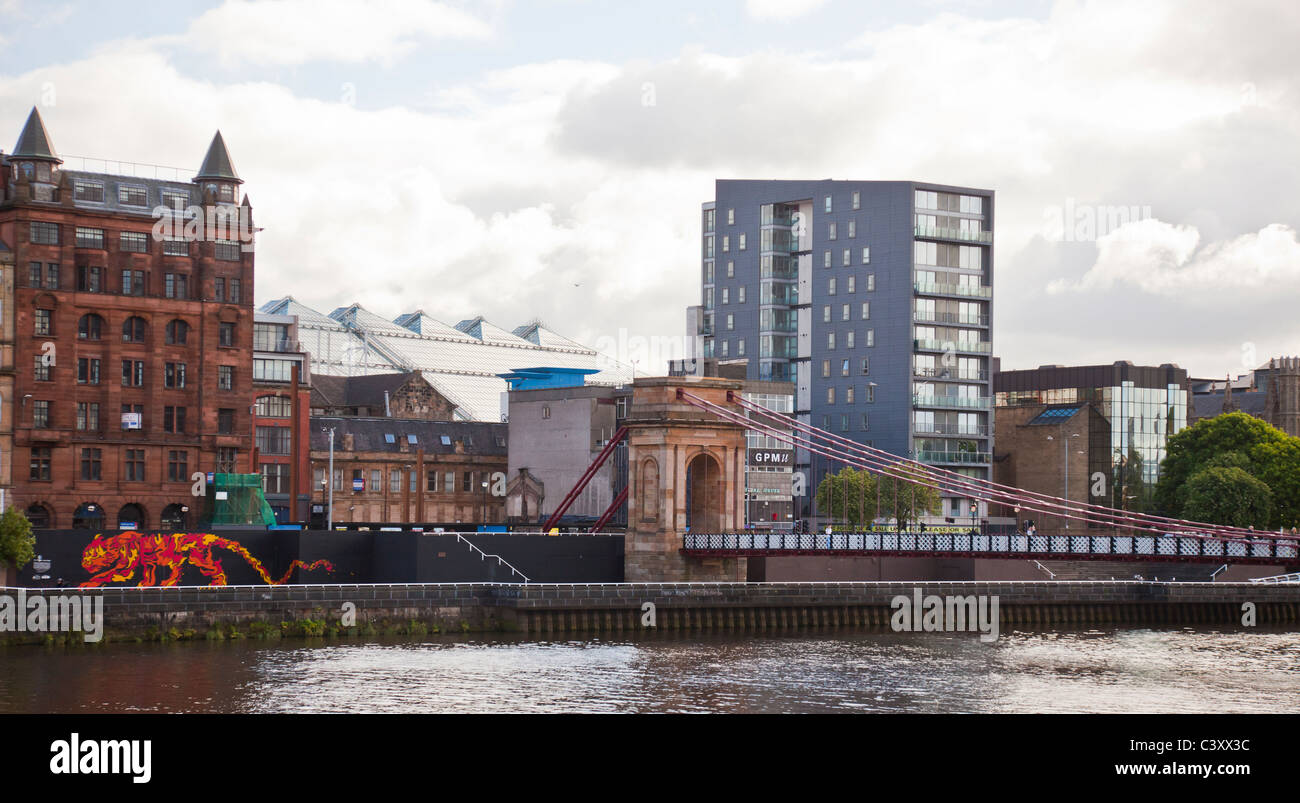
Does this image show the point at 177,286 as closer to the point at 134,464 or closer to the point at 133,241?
the point at 133,241

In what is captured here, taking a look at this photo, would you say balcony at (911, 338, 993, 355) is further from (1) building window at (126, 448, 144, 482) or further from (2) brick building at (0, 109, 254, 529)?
(1) building window at (126, 448, 144, 482)

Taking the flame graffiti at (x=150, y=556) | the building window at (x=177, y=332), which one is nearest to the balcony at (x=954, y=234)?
the building window at (x=177, y=332)

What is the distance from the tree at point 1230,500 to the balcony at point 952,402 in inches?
884

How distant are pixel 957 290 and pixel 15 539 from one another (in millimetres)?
84132

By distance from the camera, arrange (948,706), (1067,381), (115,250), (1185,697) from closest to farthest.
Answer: (948,706) < (1185,697) < (115,250) < (1067,381)

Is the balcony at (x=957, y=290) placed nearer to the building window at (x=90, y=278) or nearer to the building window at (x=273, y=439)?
the building window at (x=273, y=439)

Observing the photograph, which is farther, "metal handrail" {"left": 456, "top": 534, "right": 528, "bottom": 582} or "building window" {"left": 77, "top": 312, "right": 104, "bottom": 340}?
"building window" {"left": 77, "top": 312, "right": 104, "bottom": 340}

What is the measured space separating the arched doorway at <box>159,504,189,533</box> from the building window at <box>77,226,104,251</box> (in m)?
15.4

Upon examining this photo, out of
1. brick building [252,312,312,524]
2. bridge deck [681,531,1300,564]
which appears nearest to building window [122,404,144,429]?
brick building [252,312,312,524]

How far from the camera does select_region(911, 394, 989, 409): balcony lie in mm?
133000

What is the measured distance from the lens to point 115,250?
307 ft
